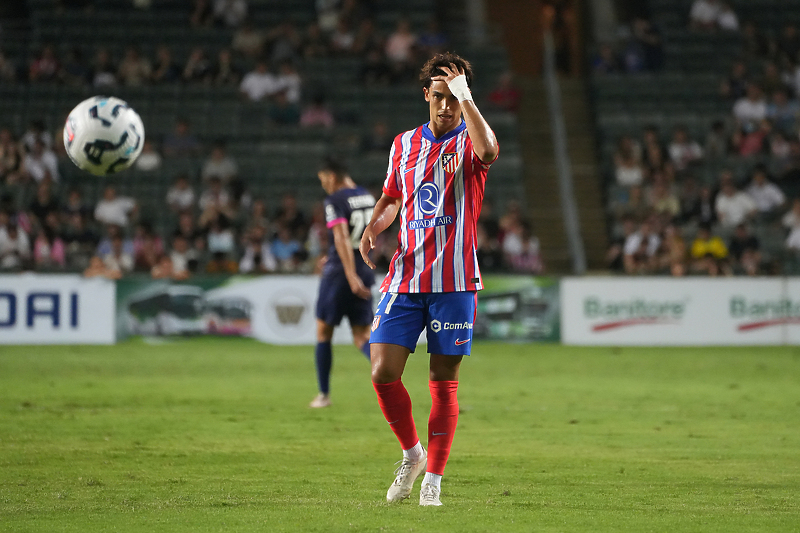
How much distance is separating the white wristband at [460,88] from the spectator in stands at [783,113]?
59.3ft

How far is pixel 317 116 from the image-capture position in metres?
21.3

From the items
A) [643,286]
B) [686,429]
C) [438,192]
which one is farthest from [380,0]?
[438,192]

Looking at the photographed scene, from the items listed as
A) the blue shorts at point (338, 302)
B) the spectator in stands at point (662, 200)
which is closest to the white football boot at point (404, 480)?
the blue shorts at point (338, 302)

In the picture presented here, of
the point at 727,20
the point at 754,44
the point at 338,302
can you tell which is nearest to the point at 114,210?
the point at 338,302

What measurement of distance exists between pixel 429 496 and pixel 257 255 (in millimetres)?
13020

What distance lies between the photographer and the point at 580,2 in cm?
2839

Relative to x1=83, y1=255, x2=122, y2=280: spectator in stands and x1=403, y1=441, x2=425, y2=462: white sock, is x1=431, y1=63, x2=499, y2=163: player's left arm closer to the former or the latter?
x1=403, y1=441, x2=425, y2=462: white sock

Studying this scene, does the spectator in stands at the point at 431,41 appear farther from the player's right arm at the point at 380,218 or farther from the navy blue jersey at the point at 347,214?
the player's right arm at the point at 380,218

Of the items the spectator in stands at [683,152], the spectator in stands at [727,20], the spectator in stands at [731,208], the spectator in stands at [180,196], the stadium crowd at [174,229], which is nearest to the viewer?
the stadium crowd at [174,229]

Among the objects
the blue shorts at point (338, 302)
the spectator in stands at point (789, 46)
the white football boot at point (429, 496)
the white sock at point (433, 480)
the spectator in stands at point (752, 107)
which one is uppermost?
the spectator in stands at point (789, 46)

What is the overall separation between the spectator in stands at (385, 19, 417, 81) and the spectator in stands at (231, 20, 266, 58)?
289 centimetres

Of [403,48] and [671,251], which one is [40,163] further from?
[671,251]

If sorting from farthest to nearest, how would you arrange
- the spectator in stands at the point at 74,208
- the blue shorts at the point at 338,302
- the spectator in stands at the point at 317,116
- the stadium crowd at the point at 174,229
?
the spectator in stands at the point at 317,116, the spectator in stands at the point at 74,208, the stadium crowd at the point at 174,229, the blue shorts at the point at 338,302

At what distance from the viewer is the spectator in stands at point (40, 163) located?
64.0 ft
